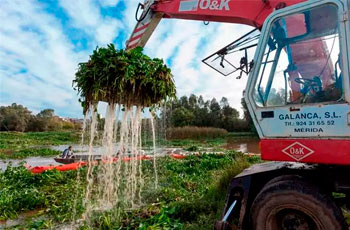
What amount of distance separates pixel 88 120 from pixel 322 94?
3.64 m

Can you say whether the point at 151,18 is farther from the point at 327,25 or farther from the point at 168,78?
the point at 327,25

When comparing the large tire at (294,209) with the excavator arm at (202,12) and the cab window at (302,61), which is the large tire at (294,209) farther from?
the excavator arm at (202,12)

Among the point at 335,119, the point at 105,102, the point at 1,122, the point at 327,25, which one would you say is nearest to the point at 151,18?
the point at 105,102

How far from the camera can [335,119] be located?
2547 millimetres

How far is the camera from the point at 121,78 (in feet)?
13.4

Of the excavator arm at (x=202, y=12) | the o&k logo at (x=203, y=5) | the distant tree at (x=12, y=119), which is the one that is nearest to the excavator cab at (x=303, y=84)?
the excavator arm at (x=202, y=12)

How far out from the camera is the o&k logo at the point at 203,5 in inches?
166

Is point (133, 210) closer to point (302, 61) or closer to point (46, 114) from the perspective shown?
point (302, 61)

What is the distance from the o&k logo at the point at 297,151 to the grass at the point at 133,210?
2003 millimetres

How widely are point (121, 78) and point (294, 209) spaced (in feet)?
9.82

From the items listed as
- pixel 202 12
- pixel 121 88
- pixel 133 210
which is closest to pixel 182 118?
pixel 133 210

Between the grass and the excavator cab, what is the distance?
2140 mm

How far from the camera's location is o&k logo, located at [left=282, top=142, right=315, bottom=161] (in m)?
2.71

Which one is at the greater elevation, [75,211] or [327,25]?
[327,25]
